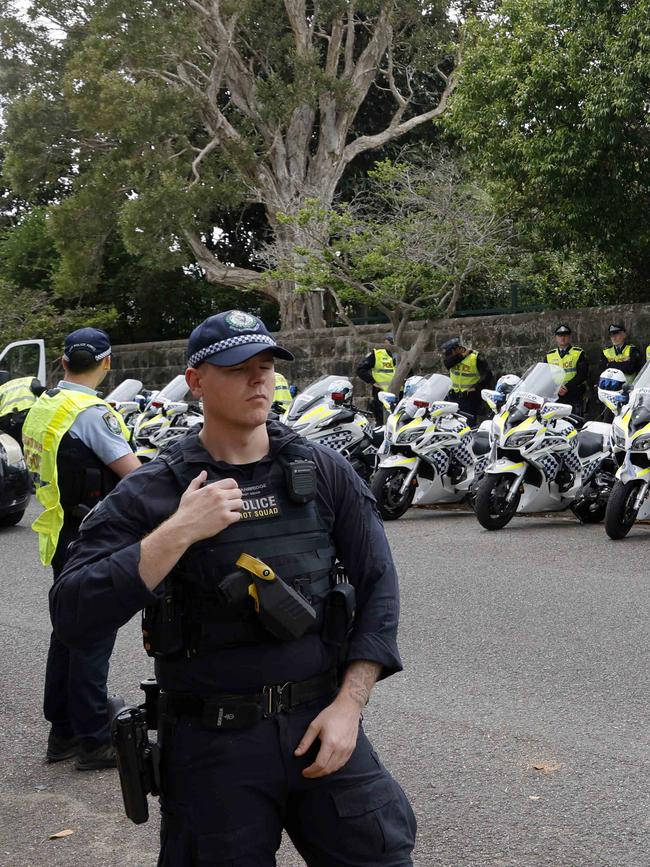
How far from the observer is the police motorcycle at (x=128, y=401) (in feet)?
56.9

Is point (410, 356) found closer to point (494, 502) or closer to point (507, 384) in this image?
point (507, 384)

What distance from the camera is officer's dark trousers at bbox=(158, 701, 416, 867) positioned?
2578 millimetres

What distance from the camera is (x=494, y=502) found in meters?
11.4

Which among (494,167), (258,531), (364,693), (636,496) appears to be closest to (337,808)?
(364,693)

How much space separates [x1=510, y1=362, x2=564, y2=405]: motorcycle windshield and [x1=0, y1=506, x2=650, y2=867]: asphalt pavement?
3111mm

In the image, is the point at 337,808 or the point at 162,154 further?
the point at 162,154

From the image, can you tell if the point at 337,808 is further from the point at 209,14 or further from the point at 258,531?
the point at 209,14

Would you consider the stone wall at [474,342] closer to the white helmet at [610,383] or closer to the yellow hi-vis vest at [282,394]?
the yellow hi-vis vest at [282,394]

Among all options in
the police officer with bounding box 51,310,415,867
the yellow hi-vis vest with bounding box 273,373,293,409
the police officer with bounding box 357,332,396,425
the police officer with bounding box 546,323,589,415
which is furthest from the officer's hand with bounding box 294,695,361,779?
the police officer with bounding box 357,332,396,425

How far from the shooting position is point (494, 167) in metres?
17.0

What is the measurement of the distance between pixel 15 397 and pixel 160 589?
43.0ft

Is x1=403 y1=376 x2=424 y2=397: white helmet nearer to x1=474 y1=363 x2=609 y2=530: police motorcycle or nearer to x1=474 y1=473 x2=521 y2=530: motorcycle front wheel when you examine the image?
x1=474 y1=363 x2=609 y2=530: police motorcycle

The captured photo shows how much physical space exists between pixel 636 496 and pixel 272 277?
10.4 m

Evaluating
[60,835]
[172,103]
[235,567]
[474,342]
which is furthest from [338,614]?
[172,103]
